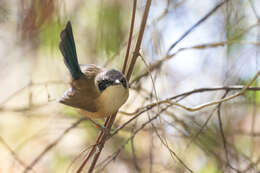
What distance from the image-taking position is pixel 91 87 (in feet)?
6.27

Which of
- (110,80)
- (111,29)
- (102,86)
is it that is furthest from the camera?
(111,29)

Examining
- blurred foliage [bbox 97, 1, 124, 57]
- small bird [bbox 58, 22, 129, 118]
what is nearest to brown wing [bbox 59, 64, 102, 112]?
small bird [bbox 58, 22, 129, 118]

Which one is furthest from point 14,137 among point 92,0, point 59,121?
point 92,0

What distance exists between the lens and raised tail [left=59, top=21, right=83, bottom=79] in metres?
1.61

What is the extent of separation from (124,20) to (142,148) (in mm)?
1195

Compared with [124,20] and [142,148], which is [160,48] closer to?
[124,20]

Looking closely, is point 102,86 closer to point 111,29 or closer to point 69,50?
point 69,50

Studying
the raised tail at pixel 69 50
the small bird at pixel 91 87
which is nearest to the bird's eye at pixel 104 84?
the small bird at pixel 91 87

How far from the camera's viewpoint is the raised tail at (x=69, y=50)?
1.61 m

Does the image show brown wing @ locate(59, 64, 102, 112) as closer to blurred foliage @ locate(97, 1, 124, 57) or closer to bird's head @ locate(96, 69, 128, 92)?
bird's head @ locate(96, 69, 128, 92)

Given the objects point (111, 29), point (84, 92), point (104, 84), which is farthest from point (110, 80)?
point (111, 29)

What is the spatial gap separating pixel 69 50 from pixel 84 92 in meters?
0.26

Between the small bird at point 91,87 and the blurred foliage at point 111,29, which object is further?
the blurred foliage at point 111,29

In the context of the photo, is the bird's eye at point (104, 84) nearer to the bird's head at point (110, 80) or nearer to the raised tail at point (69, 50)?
the bird's head at point (110, 80)
